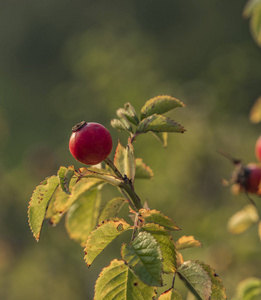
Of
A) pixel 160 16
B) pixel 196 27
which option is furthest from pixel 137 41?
pixel 160 16

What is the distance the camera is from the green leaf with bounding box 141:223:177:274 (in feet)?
2.91

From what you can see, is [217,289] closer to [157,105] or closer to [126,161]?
[126,161]

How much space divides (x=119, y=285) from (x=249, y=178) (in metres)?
1.09

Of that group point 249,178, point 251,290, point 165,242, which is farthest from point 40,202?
point 249,178

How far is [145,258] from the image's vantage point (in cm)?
80

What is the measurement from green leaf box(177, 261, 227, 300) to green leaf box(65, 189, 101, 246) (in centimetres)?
46

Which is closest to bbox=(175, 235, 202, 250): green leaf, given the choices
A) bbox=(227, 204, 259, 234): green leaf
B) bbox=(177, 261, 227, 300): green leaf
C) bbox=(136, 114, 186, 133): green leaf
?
bbox=(177, 261, 227, 300): green leaf

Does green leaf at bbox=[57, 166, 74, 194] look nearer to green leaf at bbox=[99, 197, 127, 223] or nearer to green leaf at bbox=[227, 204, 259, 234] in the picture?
green leaf at bbox=[99, 197, 127, 223]

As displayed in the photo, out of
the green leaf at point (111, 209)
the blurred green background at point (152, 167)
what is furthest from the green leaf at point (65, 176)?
the blurred green background at point (152, 167)

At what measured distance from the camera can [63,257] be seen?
4953 millimetres

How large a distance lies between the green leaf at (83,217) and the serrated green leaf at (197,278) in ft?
1.49

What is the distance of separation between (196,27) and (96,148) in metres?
11.4

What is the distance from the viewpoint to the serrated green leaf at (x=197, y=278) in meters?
0.89

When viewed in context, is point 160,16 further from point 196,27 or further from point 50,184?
point 50,184
